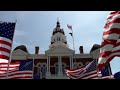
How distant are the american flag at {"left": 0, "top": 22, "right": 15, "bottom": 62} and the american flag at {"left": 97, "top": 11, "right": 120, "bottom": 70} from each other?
6116mm

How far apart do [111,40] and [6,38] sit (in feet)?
23.6

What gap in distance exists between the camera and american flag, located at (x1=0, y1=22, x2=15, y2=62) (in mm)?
11430

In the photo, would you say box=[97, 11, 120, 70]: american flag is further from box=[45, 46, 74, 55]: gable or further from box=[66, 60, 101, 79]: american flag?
box=[45, 46, 74, 55]: gable

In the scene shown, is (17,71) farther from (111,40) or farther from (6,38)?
(111,40)

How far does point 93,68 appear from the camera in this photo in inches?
632

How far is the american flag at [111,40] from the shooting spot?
6271mm

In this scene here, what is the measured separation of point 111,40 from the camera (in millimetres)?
6617

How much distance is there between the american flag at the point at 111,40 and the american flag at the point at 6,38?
6116mm

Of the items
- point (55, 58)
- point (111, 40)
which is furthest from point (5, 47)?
point (55, 58)

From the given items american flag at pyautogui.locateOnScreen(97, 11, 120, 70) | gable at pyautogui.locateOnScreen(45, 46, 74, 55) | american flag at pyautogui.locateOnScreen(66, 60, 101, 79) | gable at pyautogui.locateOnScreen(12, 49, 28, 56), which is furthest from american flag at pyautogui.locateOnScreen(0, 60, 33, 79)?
gable at pyautogui.locateOnScreen(12, 49, 28, 56)

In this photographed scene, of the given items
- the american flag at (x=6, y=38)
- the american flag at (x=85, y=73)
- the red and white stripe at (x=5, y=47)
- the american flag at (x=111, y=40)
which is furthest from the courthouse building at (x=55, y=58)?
the american flag at (x=111, y=40)
